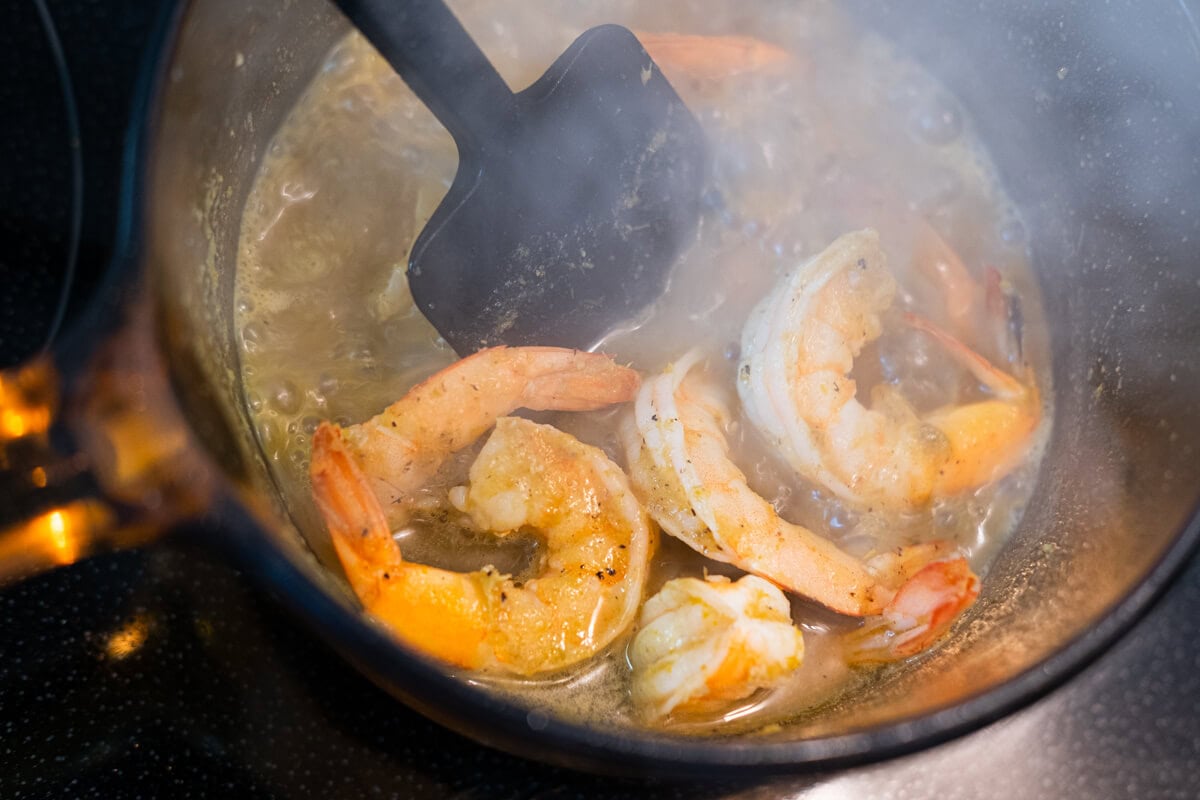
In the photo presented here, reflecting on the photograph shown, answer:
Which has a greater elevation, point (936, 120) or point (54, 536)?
point (54, 536)

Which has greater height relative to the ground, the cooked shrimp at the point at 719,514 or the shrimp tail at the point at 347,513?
the shrimp tail at the point at 347,513

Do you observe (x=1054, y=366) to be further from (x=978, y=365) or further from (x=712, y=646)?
(x=712, y=646)

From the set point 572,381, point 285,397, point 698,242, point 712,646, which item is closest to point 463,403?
point 572,381

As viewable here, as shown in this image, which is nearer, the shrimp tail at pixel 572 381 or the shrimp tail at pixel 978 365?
the shrimp tail at pixel 572 381

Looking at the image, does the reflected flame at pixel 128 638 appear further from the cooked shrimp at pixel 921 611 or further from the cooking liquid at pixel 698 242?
the cooked shrimp at pixel 921 611

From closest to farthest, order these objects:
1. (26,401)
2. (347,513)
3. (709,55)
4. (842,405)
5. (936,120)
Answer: (26,401), (347,513), (842,405), (709,55), (936,120)

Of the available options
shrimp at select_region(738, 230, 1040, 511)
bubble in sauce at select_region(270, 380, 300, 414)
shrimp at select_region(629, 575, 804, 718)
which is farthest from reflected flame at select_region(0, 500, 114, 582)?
shrimp at select_region(738, 230, 1040, 511)

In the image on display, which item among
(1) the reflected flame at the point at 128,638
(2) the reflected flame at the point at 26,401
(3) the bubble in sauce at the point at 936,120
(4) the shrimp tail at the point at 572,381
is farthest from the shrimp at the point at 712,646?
(3) the bubble in sauce at the point at 936,120
